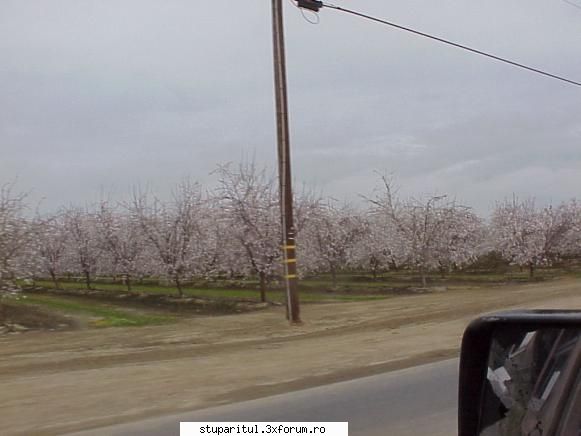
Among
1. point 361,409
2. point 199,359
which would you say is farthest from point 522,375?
point 199,359

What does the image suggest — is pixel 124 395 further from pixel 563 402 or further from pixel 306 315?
pixel 306 315

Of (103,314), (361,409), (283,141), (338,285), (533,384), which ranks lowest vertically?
(361,409)

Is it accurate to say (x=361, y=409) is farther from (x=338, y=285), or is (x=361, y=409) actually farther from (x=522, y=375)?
(x=338, y=285)

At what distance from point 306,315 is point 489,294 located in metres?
9.73

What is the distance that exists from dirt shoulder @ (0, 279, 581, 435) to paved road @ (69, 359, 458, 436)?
21.9 inches

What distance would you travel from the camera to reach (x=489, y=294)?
2989 cm

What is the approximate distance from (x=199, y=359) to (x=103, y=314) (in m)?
13.2

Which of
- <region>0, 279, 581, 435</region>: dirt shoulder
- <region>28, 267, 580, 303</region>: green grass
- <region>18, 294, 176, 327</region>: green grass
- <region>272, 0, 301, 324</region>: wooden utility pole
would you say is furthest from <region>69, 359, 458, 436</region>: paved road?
<region>28, 267, 580, 303</region>: green grass

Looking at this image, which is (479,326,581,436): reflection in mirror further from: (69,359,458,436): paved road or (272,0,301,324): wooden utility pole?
(272,0,301,324): wooden utility pole

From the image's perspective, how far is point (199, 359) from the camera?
1479 centimetres

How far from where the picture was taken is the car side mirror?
2.70m

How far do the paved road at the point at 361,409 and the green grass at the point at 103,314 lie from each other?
12.4 m

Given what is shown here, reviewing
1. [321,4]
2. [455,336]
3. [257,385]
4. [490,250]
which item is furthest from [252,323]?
[490,250]

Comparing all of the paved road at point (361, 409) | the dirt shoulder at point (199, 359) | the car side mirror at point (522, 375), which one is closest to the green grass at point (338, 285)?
the dirt shoulder at point (199, 359)
